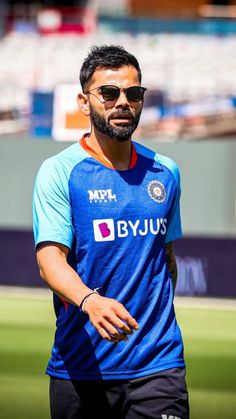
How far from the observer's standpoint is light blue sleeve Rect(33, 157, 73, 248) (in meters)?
4.04

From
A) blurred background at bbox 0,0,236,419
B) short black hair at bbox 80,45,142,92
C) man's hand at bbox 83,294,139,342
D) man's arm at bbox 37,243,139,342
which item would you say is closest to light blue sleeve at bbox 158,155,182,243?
short black hair at bbox 80,45,142,92

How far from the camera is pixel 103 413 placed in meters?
4.12

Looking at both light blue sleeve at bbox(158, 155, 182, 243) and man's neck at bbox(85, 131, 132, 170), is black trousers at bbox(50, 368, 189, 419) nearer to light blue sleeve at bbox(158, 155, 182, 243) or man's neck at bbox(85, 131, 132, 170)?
light blue sleeve at bbox(158, 155, 182, 243)

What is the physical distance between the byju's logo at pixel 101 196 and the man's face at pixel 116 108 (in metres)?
0.22

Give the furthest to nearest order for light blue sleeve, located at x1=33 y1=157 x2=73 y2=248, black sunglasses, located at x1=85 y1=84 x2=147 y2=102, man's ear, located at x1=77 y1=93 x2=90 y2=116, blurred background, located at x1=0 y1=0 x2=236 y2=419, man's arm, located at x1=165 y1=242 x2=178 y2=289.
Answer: blurred background, located at x1=0 y1=0 x2=236 y2=419 < man's arm, located at x1=165 y1=242 x2=178 y2=289 < man's ear, located at x1=77 y1=93 x2=90 y2=116 < black sunglasses, located at x1=85 y1=84 x2=147 y2=102 < light blue sleeve, located at x1=33 y1=157 x2=73 y2=248

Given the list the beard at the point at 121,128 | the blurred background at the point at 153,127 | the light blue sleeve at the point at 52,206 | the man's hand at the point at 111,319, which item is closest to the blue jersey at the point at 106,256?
the light blue sleeve at the point at 52,206

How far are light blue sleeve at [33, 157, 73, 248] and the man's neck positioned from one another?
0.19 m

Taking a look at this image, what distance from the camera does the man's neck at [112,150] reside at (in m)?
4.21

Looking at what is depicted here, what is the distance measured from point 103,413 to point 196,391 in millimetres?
4133

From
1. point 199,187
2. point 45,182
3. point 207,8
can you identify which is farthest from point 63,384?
point 207,8

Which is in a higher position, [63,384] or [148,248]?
[148,248]

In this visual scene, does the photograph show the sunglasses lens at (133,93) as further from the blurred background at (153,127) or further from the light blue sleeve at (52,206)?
the blurred background at (153,127)

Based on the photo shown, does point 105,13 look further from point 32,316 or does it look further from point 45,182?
point 45,182

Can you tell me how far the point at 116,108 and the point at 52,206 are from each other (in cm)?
47
